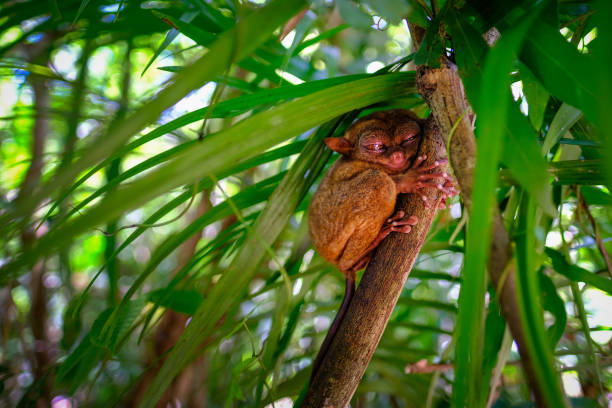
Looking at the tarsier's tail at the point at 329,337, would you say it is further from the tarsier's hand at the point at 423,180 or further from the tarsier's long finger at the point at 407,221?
the tarsier's hand at the point at 423,180

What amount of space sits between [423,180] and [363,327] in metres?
0.48

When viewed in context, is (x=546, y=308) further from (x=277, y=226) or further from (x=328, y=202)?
(x=277, y=226)

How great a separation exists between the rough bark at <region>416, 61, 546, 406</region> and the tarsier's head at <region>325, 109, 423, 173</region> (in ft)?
1.39

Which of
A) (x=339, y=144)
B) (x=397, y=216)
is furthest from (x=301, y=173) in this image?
(x=397, y=216)

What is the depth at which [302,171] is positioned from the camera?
137cm

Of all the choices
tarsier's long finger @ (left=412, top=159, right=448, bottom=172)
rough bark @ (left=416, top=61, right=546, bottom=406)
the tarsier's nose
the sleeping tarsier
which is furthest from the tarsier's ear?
rough bark @ (left=416, top=61, right=546, bottom=406)

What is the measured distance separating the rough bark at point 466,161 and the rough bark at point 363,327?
0.35m

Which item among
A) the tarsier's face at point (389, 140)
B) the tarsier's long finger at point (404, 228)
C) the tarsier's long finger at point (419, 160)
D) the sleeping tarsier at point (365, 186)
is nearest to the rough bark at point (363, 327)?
the tarsier's long finger at point (404, 228)

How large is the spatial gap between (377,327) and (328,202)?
0.51 m

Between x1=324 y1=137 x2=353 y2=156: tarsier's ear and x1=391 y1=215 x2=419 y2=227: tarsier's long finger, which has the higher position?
x1=324 y1=137 x2=353 y2=156: tarsier's ear

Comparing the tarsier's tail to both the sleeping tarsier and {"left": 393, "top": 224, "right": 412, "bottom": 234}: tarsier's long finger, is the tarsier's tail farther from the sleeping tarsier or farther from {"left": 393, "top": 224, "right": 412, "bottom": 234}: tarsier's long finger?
{"left": 393, "top": 224, "right": 412, "bottom": 234}: tarsier's long finger

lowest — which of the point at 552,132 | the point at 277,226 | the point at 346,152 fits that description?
the point at 277,226

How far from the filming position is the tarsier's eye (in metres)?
1.53

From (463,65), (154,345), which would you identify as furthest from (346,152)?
(154,345)
